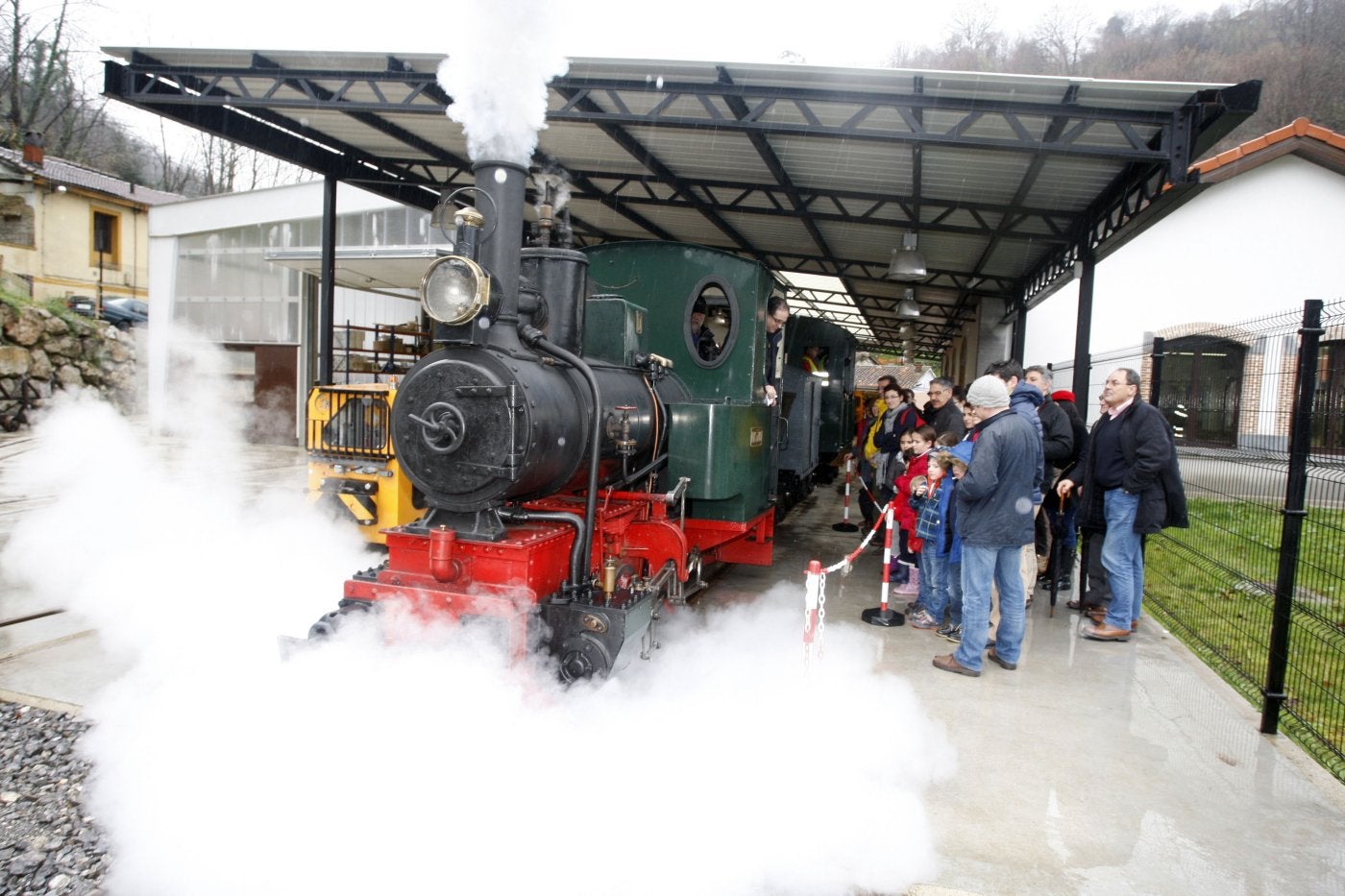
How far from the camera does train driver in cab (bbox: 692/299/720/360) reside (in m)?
5.37

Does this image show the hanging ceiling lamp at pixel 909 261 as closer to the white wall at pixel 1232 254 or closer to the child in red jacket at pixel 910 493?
the child in red jacket at pixel 910 493

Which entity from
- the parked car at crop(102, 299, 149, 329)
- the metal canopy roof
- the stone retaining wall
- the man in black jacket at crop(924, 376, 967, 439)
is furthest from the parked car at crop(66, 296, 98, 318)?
the man in black jacket at crop(924, 376, 967, 439)

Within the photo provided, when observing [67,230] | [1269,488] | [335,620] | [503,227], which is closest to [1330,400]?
[1269,488]

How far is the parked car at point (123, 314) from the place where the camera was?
20906 mm

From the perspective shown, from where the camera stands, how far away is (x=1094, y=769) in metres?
3.53

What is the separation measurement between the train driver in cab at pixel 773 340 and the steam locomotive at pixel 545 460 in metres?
0.75

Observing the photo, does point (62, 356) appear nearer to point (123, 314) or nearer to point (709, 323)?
point (123, 314)

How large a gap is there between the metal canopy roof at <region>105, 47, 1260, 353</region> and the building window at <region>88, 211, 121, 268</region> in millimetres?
20548

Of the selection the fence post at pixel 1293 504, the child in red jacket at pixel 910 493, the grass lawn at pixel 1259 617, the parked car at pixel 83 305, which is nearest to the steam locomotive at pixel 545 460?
the child in red jacket at pixel 910 493

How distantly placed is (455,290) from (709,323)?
2.47 m

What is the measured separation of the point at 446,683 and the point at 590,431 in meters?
1.22

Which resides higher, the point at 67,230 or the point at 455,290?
the point at 67,230

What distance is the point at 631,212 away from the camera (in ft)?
34.3

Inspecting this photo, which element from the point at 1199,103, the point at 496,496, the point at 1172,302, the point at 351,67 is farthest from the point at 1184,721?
the point at 1172,302
